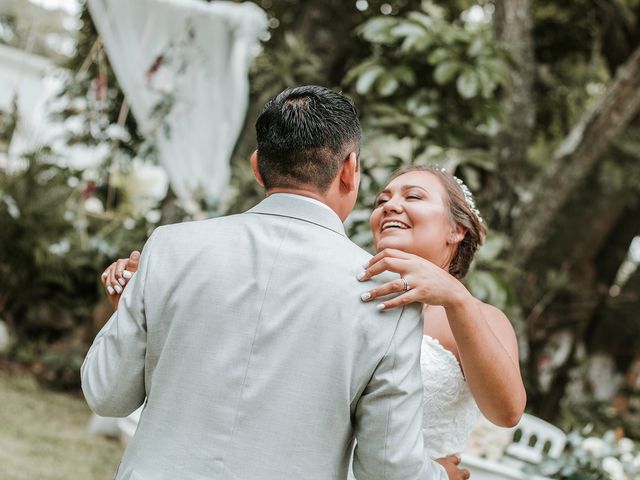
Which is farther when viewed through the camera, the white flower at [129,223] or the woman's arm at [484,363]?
the white flower at [129,223]

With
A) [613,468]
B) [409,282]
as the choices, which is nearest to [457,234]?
[409,282]

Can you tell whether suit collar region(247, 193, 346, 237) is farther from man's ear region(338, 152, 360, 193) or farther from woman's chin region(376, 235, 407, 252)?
woman's chin region(376, 235, 407, 252)

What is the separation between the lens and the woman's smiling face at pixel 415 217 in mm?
1965

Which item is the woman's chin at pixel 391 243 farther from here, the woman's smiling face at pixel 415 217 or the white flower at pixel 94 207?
the white flower at pixel 94 207

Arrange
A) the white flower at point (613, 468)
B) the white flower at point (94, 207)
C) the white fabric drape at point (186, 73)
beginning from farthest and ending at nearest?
the white flower at point (94, 207), the white fabric drape at point (186, 73), the white flower at point (613, 468)

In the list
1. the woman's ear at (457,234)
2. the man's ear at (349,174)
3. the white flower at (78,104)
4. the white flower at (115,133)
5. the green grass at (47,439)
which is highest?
the man's ear at (349,174)

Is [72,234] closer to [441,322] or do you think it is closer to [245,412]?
[441,322]

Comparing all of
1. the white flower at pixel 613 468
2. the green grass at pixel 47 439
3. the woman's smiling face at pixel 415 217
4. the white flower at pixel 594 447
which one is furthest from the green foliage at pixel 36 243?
the woman's smiling face at pixel 415 217

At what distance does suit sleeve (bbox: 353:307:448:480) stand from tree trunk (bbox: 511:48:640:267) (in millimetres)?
3728

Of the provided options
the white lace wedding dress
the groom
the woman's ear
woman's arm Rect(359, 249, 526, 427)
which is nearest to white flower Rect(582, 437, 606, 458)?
the white lace wedding dress

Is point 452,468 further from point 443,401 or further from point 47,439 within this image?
point 47,439

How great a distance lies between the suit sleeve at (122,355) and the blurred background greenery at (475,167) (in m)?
2.77

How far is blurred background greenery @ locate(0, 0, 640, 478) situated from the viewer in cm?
465

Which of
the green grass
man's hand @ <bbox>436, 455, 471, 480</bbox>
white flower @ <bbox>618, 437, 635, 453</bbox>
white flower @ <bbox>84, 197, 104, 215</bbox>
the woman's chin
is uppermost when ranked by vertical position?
the woman's chin
